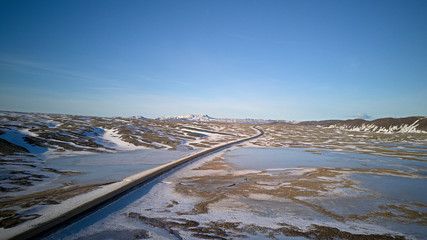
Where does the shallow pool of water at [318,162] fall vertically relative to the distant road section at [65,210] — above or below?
below

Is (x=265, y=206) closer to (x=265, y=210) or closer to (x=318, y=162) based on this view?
(x=265, y=210)

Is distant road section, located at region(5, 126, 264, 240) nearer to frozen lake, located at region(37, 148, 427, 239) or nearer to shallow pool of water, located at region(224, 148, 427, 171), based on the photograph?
frozen lake, located at region(37, 148, 427, 239)

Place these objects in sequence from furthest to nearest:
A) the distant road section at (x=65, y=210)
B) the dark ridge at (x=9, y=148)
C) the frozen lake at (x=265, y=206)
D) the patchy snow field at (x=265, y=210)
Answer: the dark ridge at (x=9, y=148)
the frozen lake at (x=265, y=206)
the patchy snow field at (x=265, y=210)
the distant road section at (x=65, y=210)

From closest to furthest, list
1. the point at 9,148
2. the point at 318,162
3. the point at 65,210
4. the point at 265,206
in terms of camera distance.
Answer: the point at 65,210 → the point at 265,206 → the point at 9,148 → the point at 318,162

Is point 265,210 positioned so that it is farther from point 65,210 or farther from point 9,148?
point 9,148

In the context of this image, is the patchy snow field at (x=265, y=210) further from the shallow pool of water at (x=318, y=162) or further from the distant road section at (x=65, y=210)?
the shallow pool of water at (x=318, y=162)

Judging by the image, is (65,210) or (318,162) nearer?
(65,210)

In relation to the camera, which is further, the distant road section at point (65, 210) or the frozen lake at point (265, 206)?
the frozen lake at point (265, 206)

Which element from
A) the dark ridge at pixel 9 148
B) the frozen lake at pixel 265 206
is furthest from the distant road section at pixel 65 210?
the dark ridge at pixel 9 148

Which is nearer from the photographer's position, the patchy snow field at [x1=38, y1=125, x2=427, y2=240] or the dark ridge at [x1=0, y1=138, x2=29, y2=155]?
the patchy snow field at [x1=38, y1=125, x2=427, y2=240]

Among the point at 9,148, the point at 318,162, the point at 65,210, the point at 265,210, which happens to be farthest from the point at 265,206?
the point at 9,148

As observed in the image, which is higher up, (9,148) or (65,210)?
(65,210)

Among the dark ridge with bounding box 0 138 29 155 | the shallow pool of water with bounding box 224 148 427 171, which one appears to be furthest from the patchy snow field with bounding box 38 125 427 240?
Result: the dark ridge with bounding box 0 138 29 155

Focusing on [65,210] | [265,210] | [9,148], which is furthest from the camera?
[9,148]
